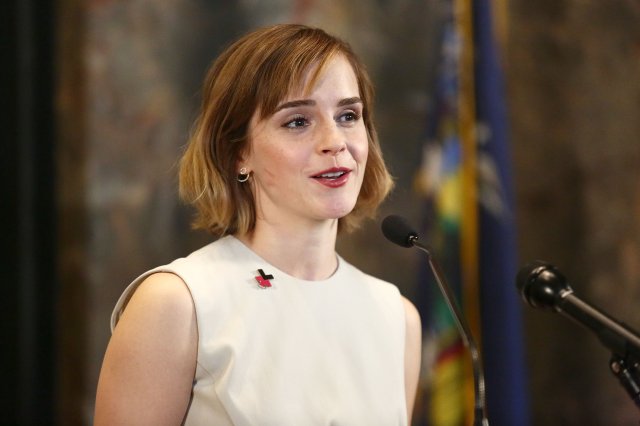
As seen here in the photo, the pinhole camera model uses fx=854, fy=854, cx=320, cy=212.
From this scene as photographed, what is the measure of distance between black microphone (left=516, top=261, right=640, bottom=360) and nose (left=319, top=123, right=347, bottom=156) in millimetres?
507

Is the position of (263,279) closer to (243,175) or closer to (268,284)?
(268,284)

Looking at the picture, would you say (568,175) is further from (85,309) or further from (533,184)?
(85,309)

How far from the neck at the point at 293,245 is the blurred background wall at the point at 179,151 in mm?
1779

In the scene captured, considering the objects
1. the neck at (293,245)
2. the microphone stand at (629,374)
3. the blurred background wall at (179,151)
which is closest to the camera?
the microphone stand at (629,374)

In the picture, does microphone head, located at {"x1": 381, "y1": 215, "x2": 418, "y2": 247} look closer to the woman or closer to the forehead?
the woman

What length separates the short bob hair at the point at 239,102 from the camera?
6.64 ft

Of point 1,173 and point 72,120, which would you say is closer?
point 1,173

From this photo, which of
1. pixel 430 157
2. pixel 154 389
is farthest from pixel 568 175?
pixel 154 389

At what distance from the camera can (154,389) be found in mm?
1860

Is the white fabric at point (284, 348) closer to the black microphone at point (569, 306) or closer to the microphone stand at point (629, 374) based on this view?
the black microphone at point (569, 306)

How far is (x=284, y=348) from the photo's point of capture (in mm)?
2012

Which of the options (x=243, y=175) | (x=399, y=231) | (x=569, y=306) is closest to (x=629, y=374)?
(x=569, y=306)

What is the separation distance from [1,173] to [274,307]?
1.92 meters

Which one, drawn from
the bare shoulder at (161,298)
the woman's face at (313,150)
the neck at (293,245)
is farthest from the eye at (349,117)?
the bare shoulder at (161,298)
